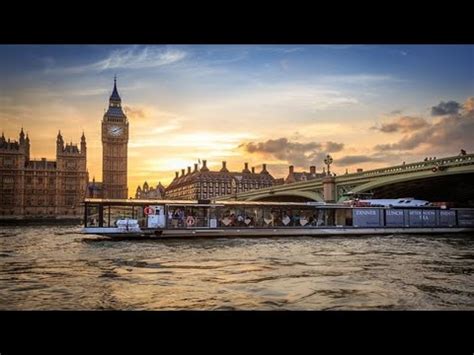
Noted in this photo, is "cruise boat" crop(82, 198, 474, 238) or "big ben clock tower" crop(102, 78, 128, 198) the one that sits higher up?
"big ben clock tower" crop(102, 78, 128, 198)

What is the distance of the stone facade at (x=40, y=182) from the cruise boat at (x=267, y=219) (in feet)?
25.1

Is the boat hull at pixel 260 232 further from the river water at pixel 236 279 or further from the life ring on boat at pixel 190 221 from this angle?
the river water at pixel 236 279

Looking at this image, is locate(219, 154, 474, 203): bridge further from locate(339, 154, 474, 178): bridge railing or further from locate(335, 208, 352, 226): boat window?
locate(335, 208, 352, 226): boat window

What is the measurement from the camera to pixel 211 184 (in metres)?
44.8

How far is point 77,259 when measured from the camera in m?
12.7

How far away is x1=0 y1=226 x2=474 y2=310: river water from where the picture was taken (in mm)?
6305

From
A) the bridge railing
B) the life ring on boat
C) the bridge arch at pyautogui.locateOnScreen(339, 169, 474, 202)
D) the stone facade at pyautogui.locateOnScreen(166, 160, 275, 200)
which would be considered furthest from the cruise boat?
the stone facade at pyautogui.locateOnScreen(166, 160, 275, 200)

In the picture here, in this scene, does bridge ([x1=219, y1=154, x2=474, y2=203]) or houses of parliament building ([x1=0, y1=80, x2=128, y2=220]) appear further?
houses of parliament building ([x1=0, y1=80, x2=128, y2=220])

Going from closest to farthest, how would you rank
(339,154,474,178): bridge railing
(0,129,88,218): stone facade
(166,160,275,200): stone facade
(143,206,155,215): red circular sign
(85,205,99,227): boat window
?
1. (339,154,474,178): bridge railing
2. (143,206,155,215): red circular sign
3. (85,205,99,227): boat window
4. (0,129,88,218): stone facade
5. (166,160,275,200): stone facade

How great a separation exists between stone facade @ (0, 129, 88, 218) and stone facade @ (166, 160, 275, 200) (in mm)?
9065

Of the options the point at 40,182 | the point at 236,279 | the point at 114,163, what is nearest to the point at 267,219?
the point at 236,279

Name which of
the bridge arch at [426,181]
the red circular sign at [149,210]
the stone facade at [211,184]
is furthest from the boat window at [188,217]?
the stone facade at [211,184]

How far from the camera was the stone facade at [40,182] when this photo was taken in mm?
29703
